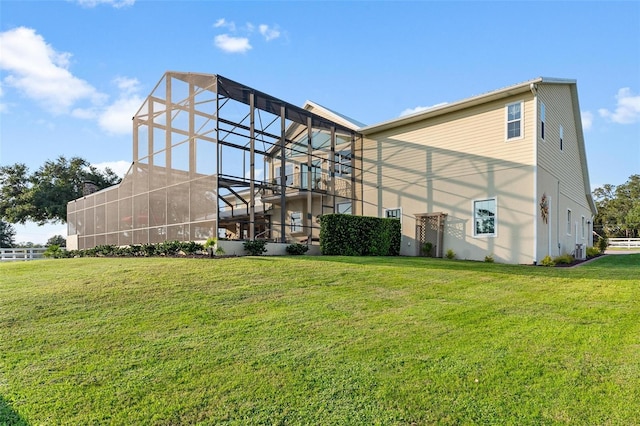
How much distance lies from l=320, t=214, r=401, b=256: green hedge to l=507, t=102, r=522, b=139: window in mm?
5704

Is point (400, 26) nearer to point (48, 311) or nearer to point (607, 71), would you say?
point (607, 71)

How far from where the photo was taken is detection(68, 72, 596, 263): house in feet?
45.7

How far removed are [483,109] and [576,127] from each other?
722 centimetres

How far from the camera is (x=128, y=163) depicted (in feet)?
60.2

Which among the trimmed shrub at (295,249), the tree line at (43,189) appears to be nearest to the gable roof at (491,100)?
the trimmed shrub at (295,249)

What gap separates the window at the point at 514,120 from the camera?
554 inches

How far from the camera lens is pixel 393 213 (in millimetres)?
17828

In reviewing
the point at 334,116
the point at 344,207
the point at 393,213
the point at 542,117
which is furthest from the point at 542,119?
the point at 334,116

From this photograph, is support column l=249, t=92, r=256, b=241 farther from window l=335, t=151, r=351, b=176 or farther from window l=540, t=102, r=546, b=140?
window l=540, t=102, r=546, b=140

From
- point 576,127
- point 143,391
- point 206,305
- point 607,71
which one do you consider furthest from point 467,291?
point 576,127

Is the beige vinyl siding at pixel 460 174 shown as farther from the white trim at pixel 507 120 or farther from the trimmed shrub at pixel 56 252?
the trimmed shrub at pixel 56 252

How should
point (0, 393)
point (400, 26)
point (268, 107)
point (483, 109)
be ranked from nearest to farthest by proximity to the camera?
1. point (0, 393)
2. point (400, 26)
3. point (483, 109)
4. point (268, 107)

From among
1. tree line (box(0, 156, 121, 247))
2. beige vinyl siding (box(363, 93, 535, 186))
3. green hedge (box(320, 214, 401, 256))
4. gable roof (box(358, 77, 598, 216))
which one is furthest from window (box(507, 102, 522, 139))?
tree line (box(0, 156, 121, 247))

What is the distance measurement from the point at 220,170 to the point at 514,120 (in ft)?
35.5
